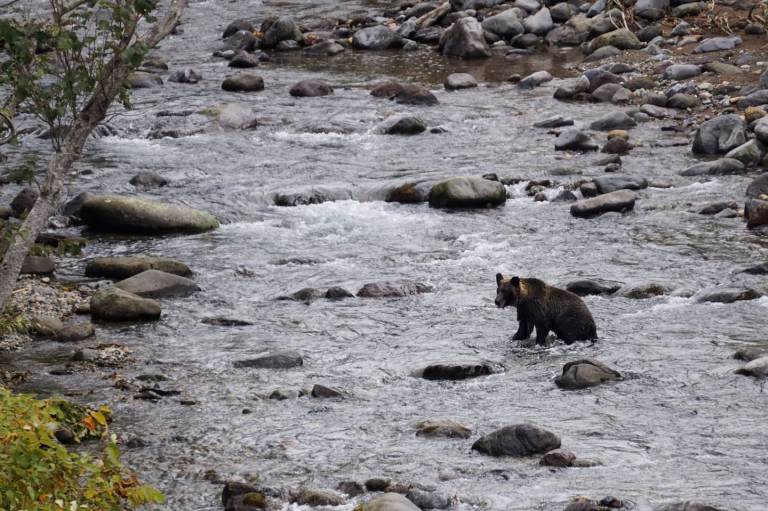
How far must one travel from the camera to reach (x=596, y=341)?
1112 centimetres

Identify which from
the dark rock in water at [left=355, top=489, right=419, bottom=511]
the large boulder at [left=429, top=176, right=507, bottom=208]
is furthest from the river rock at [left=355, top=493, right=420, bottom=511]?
the large boulder at [left=429, top=176, right=507, bottom=208]

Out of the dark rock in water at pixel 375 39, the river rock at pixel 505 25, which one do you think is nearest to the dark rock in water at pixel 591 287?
the river rock at pixel 505 25

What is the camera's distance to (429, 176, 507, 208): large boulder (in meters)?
16.7

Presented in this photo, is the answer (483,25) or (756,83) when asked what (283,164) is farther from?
(483,25)

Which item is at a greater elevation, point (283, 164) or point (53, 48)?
point (53, 48)

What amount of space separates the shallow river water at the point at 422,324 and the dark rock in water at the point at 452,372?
0.15 metres

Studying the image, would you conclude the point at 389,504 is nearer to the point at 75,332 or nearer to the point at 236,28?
the point at 75,332

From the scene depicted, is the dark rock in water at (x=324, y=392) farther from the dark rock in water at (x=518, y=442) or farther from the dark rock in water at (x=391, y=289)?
the dark rock in water at (x=391, y=289)

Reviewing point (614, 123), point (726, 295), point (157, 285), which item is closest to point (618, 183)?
point (614, 123)

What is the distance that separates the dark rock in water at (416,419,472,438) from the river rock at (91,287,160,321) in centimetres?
442

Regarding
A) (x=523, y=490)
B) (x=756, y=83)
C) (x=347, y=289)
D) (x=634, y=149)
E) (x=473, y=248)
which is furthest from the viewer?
(x=756, y=83)

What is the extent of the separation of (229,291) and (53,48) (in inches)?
183

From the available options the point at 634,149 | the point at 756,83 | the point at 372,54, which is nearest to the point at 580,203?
the point at 634,149

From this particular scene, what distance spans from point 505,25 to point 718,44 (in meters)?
6.47
